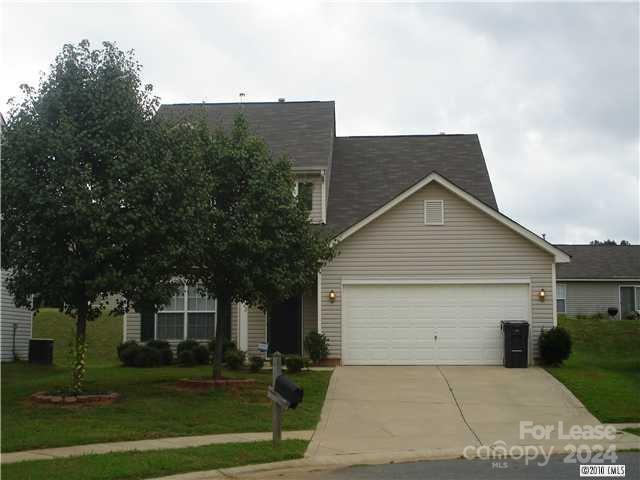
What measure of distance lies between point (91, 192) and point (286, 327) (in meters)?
10.3

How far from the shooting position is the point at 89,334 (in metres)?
33.4

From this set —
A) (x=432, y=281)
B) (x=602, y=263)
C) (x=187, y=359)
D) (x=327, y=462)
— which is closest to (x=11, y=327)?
(x=187, y=359)

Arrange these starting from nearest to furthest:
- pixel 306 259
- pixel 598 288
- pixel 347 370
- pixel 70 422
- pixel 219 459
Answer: pixel 219 459 → pixel 70 422 → pixel 306 259 → pixel 347 370 → pixel 598 288

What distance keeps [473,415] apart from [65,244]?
338 inches

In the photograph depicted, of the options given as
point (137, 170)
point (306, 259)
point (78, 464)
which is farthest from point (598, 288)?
point (78, 464)

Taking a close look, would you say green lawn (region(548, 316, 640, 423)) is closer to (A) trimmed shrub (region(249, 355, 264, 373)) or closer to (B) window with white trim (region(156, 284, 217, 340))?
(A) trimmed shrub (region(249, 355, 264, 373))

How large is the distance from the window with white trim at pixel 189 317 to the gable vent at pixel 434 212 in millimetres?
7097

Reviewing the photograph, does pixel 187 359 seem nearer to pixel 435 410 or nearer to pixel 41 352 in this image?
pixel 41 352

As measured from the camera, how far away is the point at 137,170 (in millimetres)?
15219

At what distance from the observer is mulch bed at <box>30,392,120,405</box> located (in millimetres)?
14992

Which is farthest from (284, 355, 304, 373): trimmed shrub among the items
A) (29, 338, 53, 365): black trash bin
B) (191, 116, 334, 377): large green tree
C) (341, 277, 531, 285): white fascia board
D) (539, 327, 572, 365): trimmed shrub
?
(29, 338, 53, 365): black trash bin

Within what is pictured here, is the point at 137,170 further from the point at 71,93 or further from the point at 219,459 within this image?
the point at 219,459

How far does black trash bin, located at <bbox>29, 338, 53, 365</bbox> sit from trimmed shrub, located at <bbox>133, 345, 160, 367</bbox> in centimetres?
342

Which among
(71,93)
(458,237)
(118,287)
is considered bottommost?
(118,287)
